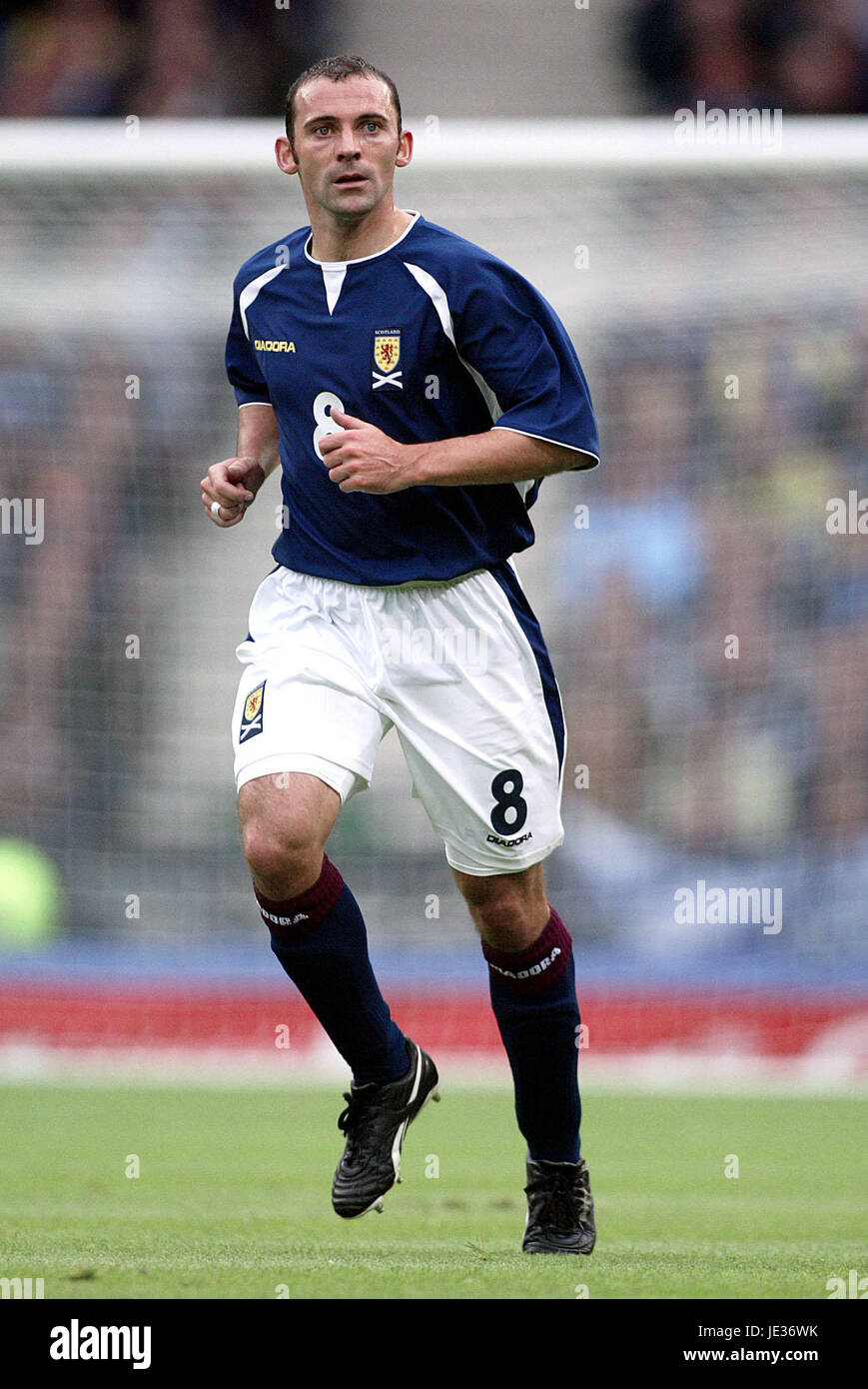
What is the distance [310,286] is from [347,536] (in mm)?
613

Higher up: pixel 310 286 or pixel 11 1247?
pixel 310 286

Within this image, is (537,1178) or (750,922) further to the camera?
(750,922)

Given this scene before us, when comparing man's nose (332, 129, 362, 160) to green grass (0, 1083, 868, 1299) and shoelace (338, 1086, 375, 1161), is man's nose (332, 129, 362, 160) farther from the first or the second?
green grass (0, 1083, 868, 1299)

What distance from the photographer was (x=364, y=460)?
405cm

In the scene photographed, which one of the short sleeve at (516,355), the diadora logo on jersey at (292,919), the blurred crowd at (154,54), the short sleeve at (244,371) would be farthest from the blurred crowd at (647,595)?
the diadora logo on jersey at (292,919)

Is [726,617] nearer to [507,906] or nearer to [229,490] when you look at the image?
[507,906]

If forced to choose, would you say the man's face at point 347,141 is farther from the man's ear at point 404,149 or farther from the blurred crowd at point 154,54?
the blurred crowd at point 154,54

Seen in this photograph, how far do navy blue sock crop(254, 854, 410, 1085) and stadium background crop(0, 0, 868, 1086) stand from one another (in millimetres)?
4661

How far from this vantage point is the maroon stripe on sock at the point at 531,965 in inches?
182

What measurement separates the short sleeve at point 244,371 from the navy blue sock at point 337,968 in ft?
4.31

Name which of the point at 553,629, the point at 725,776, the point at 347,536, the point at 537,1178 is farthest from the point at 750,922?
the point at 347,536

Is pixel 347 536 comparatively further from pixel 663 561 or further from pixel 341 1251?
pixel 663 561

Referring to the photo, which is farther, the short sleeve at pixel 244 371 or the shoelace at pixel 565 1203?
the short sleeve at pixel 244 371

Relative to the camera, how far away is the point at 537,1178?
15.2 feet
